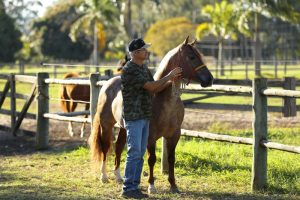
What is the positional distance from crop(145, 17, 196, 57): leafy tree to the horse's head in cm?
5332

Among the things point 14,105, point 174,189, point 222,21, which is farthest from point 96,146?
point 222,21

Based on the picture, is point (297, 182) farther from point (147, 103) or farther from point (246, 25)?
point (246, 25)

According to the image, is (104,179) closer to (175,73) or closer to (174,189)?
(174,189)

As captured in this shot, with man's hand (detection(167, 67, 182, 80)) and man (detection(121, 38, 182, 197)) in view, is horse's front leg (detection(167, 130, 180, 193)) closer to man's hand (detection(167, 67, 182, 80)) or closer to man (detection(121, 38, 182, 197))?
man (detection(121, 38, 182, 197))

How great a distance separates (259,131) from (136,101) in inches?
69.9

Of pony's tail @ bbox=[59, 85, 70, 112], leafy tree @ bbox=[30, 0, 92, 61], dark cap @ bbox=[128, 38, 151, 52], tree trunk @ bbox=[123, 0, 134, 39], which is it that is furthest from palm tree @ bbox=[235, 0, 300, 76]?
leafy tree @ bbox=[30, 0, 92, 61]

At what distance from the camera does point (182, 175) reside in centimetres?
888

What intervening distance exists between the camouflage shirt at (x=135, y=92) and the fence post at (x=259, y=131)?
4.93 feet

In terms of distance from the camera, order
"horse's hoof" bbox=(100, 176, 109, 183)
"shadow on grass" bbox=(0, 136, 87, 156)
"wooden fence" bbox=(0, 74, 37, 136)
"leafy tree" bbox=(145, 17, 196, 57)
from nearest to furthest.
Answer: "horse's hoof" bbox=(100, 176, 109, 183) < "shadow on grass" bbox=(0, 136, 87, 156) < "wooden fence" bbox=(0, 74, 37, 136) < "leafy tree" bbox=(145, 17, 196, 57)

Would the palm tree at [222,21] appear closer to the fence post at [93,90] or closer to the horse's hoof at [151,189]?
the fence post at [93,90]

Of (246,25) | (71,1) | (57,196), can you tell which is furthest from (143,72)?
(71,1)

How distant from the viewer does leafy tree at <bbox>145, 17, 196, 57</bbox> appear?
202 feet

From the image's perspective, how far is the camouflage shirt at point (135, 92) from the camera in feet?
22.9

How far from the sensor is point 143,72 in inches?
276
